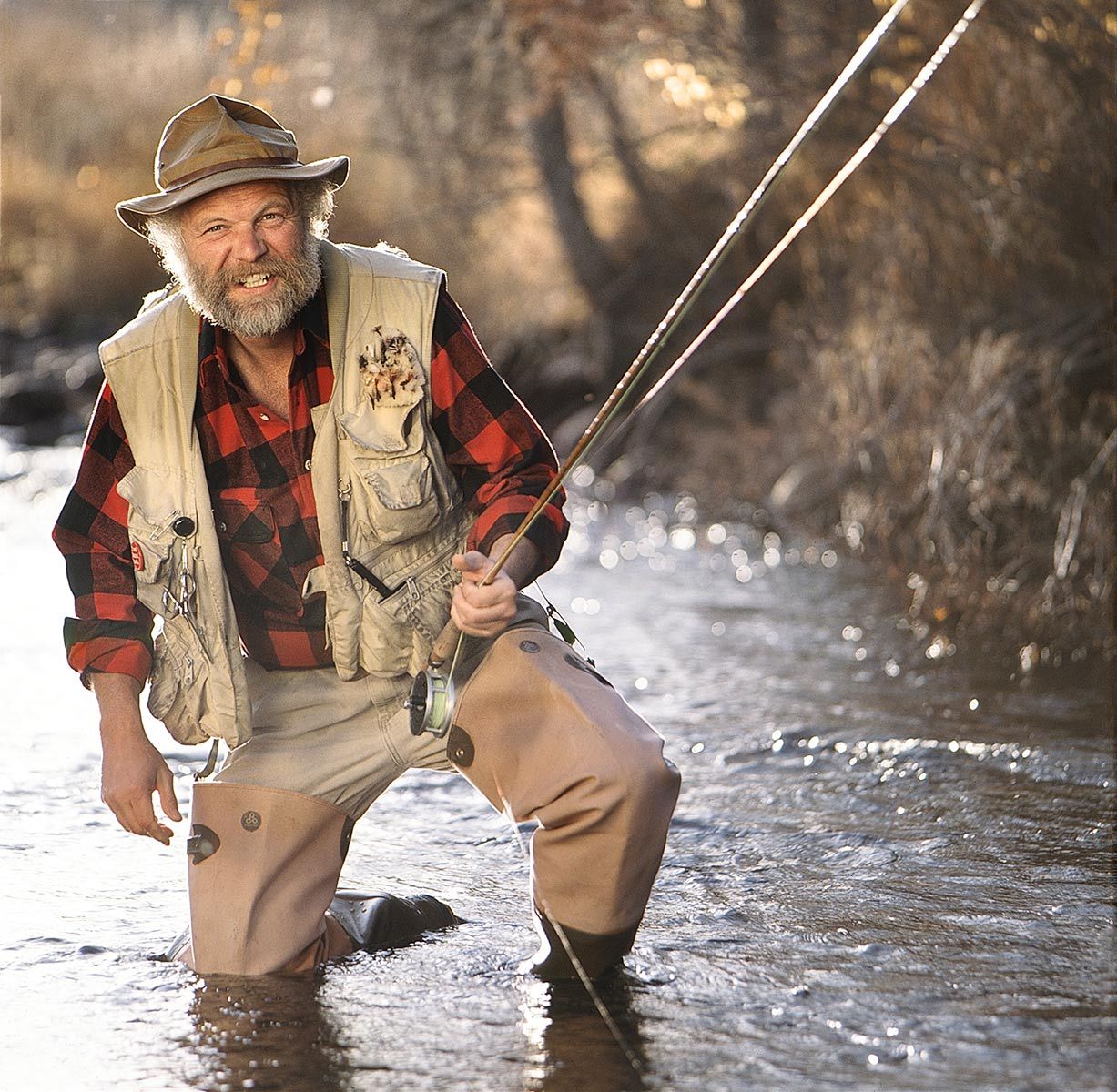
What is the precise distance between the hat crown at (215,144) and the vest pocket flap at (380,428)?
44 cm

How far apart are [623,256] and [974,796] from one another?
7.01m

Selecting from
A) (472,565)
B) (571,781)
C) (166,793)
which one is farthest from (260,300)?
(571,781)

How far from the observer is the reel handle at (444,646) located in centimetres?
284

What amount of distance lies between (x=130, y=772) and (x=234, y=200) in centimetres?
94

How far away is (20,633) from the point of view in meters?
6.13

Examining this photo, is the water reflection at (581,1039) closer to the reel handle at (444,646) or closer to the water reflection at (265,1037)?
the water reflection at (265,1037)

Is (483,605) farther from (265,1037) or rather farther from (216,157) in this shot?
(216,157)

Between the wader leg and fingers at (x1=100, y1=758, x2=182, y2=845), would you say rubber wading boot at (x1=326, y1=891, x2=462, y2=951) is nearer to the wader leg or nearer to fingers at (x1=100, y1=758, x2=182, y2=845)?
the wader leg

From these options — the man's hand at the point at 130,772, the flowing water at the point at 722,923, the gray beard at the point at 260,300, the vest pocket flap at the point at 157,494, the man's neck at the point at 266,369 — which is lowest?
the flowing water at the point at 722,923

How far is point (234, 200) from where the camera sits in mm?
2871

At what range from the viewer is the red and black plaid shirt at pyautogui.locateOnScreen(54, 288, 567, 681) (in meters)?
2.90

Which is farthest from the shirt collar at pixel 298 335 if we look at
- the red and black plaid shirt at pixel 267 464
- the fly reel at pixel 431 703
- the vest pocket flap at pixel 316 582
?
the fly reel at pixel 431 703

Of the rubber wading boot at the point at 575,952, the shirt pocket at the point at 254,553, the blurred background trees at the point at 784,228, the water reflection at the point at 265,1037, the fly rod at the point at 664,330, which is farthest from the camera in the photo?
the blurred background trees at the point at 784,228

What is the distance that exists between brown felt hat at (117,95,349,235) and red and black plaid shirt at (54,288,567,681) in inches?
9.1
